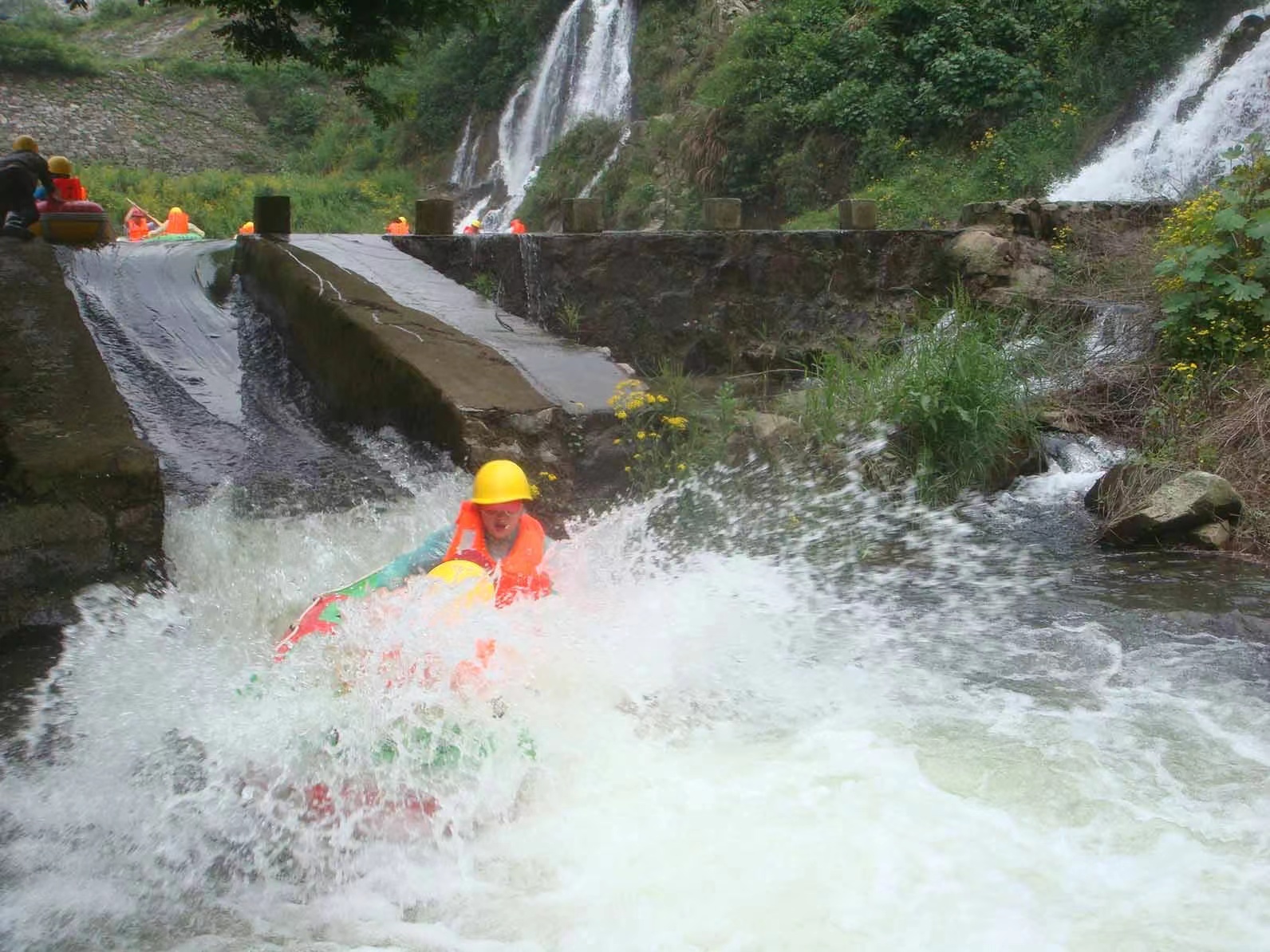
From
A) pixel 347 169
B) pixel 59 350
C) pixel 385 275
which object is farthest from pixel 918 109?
pixel 347 169

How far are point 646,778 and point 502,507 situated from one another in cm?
116

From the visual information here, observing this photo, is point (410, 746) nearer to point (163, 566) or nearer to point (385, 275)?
point (163, 566)

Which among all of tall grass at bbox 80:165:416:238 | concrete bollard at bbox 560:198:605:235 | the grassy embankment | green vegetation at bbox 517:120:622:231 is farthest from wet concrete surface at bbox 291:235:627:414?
tall grass at bbox 80:165:416:238

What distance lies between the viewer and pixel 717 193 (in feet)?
61.5

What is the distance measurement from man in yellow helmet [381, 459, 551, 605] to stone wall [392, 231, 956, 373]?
483cm

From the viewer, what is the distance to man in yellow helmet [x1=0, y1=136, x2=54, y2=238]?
29.1 feet

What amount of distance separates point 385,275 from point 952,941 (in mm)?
6356

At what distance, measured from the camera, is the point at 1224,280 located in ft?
24.9

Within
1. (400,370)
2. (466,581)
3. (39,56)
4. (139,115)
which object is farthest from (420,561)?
(39,56)

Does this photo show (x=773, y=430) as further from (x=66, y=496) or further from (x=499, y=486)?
(x=66, y=496)

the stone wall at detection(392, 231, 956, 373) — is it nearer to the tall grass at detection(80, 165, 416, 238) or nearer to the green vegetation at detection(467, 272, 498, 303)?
the green vegetation at detection(467, 272, 498, 303)

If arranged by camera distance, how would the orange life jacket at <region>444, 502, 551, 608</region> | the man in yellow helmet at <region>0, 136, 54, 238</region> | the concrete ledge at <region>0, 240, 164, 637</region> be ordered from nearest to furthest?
the orange life jacket at <region>444, 502, 551, 608</region>, the concrete ledge at <region>0, 240, 164, 637</region>, the man in yellow helmet at <region>0, 136, 54, 238</region>

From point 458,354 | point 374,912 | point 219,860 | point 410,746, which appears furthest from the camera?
point 458,354

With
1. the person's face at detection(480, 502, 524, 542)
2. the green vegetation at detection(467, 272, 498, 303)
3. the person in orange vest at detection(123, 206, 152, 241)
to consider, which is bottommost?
the person in orange vest at detection(123, 206, 152, 241)
